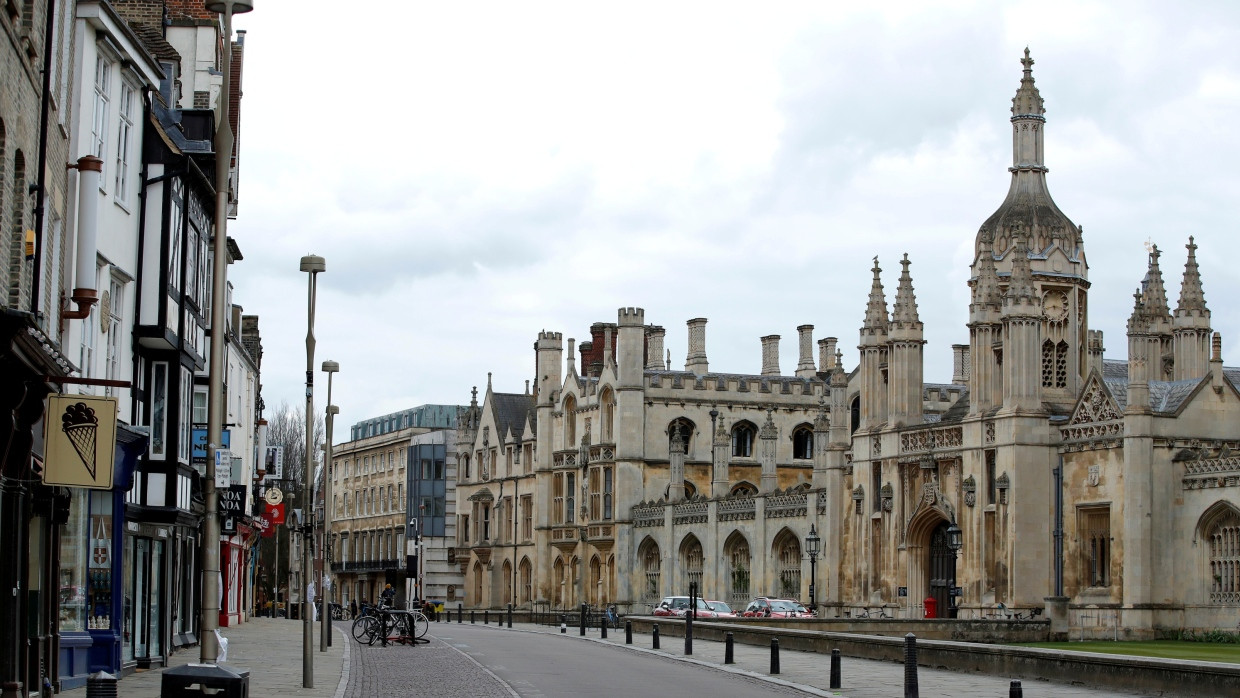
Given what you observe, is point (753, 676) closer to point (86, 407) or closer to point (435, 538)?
point (86, 407)

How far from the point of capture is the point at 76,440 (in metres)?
16.3

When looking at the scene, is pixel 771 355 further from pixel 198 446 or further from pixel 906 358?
pixel 198 446

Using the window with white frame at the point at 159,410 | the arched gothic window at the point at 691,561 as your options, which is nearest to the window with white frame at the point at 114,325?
the window with white frame at the point at 159,410

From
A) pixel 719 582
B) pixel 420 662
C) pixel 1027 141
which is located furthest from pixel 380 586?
pixel 420 662

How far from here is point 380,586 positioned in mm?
104688

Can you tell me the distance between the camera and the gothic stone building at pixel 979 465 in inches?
1601

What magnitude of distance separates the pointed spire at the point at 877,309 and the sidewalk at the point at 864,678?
1678 cm

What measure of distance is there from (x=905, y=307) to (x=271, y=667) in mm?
26725

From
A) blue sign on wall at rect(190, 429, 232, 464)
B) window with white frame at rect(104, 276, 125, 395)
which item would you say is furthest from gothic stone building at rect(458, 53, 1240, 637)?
window with white frame at rect(104, 276, 125, 395)

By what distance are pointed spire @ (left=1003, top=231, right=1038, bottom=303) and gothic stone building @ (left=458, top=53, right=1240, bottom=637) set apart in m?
0.06

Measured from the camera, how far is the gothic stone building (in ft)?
133

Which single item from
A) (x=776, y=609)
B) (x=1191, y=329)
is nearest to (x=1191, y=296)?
(x=1191, y=329)

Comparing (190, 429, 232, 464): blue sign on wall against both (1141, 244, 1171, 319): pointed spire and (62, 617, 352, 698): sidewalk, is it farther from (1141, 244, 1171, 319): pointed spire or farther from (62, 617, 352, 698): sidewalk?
(1141, 244, 1171, 319): pointed spire

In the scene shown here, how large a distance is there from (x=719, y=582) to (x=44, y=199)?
47912 millimetres
